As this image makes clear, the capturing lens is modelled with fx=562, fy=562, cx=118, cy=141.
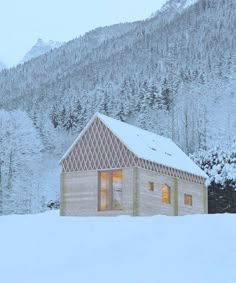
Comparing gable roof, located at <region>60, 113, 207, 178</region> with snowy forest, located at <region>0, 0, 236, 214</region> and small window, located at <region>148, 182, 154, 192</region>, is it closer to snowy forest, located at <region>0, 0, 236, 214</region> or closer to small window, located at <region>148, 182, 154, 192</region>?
small window, located at <region>148, 182, 154, 192</region>

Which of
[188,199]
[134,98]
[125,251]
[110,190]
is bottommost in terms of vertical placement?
[125,251]

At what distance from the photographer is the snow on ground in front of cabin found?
12.4 metres

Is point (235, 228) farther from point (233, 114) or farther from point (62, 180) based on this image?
point (233, 114)

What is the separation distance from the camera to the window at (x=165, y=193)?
2474cm

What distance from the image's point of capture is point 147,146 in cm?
2517

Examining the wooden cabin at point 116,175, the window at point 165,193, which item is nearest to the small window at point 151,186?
the wooden cabin at point 116,175

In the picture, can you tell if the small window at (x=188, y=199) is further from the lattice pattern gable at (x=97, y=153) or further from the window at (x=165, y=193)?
the lattice pattern gable at (x=97, y=153)

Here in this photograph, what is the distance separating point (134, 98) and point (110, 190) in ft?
178

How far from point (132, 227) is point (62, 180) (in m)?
8.68

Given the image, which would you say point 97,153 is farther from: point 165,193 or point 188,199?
point 188,199

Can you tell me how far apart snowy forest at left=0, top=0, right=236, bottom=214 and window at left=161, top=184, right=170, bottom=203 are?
33.4 feet

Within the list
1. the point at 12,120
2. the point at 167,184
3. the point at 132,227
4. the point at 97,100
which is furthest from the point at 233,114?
the point at 132,227

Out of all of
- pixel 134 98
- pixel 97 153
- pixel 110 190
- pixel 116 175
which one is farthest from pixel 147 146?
pixel 134 98

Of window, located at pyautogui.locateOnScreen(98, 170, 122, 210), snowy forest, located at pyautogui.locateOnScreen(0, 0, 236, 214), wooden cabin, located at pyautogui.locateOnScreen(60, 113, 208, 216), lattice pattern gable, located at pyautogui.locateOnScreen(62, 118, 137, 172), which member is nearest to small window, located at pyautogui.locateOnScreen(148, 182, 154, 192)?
wooden cabin, located at pyautogui.locateOnScreen(60, 113, 208, 216)
